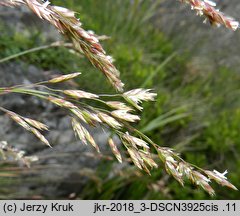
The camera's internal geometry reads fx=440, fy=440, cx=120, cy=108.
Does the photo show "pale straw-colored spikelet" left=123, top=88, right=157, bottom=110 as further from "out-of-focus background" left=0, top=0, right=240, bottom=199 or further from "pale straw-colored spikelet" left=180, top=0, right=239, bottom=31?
"out-of-focus background" left=0, top=0, right=240, bottom=199

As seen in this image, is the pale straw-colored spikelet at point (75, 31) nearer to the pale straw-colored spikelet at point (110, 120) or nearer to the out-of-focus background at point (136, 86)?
the pale straw-colored spikelet at point (110, 120)

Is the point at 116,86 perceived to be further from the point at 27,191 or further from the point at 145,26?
the point at 145,26

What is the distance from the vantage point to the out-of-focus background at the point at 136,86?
2404 mm

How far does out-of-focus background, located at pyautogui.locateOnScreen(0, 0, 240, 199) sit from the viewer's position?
2404 mm

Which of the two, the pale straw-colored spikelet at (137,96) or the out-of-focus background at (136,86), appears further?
the out-of-focus background at (136,86)

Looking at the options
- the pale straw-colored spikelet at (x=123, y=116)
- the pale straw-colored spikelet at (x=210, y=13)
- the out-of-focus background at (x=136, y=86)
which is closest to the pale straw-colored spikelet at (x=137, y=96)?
the pale straw-colored spikelet at (x=123, y=116)

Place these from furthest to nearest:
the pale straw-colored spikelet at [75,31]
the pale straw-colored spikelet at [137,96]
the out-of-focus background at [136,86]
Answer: the out-of-focus background at [136,86]
the pale straw-colored spikelet at [137,96]
the pale straw-colored spikelet at [75,31]

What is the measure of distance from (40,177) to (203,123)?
1407mm

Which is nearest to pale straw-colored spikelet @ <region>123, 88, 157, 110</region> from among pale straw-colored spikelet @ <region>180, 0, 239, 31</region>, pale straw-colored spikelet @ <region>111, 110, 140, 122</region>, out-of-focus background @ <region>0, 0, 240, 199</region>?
pale straw-colored spikelet @ <region>111, 110, 140, 122</region>

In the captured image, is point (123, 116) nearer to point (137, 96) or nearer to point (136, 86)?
point (137, 96)

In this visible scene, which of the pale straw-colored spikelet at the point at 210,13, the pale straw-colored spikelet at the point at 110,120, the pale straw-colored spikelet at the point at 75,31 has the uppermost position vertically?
the pale straw-colored spikelet at the point at 210,13

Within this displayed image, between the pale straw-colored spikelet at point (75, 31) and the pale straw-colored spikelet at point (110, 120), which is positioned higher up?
the pale straw-colored spikelet at point (75, 31)

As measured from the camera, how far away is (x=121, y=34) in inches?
138

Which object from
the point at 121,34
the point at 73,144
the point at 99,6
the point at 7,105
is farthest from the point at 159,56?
the point at 7,105
